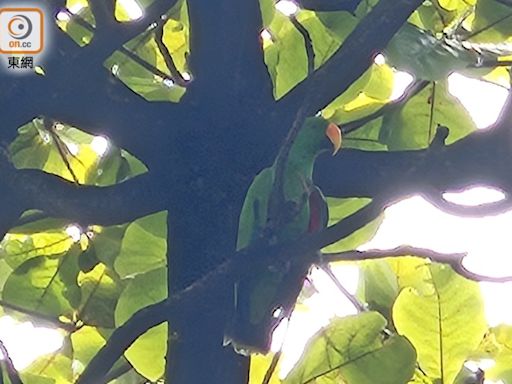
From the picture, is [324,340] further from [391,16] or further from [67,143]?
[67,143]

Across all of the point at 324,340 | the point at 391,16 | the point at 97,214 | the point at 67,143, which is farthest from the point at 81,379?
the point at 67,143

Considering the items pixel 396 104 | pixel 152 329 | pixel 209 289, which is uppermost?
pixel 396 104

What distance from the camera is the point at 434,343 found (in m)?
0.87

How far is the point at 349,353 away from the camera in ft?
2.81

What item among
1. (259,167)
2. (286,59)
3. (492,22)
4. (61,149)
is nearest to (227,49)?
(259,167)

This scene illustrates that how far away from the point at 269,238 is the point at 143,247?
29 cm

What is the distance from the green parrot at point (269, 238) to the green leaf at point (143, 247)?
0.48 ft

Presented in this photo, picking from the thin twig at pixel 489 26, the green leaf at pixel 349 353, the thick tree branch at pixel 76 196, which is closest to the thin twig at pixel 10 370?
the thick tree branch at pixel 76 196

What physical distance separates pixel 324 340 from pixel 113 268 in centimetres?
29

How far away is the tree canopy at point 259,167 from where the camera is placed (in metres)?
0.69

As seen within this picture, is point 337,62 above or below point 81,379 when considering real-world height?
above

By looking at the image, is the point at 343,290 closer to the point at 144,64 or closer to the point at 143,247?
the point at 143,247

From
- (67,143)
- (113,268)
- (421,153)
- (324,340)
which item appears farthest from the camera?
(67,143)

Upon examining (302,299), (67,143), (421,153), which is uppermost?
(421,153)
